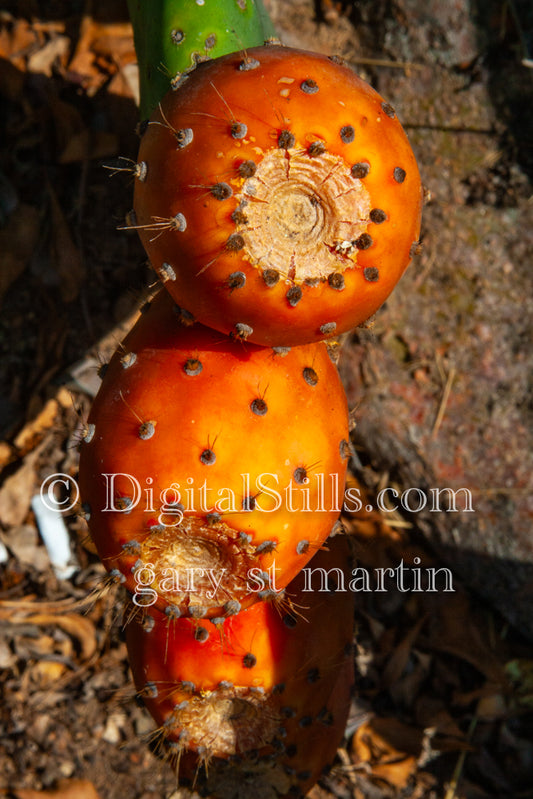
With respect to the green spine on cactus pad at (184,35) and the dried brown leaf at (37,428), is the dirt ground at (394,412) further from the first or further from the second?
the green spine on cactus pad at (184,35)

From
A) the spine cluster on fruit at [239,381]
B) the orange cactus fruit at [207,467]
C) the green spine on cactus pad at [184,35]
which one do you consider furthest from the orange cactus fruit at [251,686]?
the green spine on cactus pad at [184,35]

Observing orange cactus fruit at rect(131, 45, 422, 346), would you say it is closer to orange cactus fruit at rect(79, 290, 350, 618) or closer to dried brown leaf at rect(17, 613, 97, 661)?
orange cactus fruit at rect(79, 290, 350, 618)

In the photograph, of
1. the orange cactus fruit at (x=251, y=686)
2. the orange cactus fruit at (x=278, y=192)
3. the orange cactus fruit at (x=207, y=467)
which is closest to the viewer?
the orange cactus fruit at (x=278, y=192)

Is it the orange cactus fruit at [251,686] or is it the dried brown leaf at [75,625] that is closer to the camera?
the orange cactus fruit at [251,686]

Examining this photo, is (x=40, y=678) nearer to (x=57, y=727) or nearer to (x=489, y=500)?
(x=57, y=727)

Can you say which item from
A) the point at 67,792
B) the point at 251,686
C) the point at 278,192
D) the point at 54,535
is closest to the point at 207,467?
the point at 278,192

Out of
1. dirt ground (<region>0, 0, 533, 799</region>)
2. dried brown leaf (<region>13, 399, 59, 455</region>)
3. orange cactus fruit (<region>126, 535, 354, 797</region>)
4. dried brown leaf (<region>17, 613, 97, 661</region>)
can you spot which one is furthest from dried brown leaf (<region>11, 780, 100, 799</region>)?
dried brown leaf (<region>13, 399, 59, 455</region>)

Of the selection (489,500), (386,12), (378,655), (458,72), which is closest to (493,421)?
(489,500)

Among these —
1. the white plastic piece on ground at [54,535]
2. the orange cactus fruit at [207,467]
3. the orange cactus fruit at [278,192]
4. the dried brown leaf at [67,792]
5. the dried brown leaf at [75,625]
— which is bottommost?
the dried brown leaf at [67,792]
